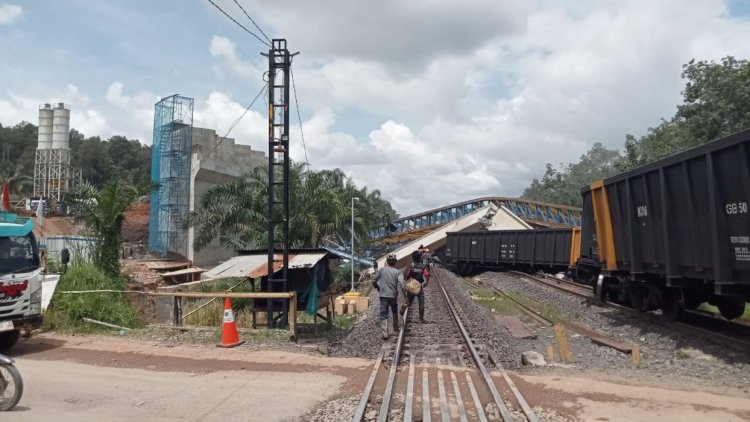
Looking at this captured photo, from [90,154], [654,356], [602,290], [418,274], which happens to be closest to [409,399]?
[654,356]

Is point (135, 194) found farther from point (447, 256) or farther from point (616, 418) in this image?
point (447, 256)

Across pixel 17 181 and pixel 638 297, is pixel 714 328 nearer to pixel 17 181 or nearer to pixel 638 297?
pixel 638 297

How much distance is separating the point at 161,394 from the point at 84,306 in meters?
7.08

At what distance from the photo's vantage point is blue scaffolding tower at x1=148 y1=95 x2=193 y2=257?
34688 mm

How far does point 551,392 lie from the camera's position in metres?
7.14

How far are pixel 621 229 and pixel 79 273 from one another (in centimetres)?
1335

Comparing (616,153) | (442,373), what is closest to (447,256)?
(442,373)

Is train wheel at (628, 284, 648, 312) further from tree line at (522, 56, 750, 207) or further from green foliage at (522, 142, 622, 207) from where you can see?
green foliage at (522, 142, 622, 207)

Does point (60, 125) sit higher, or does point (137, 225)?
point (60, 125)

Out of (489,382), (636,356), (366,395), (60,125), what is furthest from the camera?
(60,125)

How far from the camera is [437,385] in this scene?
7.55m

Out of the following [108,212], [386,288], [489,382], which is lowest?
[489,382]

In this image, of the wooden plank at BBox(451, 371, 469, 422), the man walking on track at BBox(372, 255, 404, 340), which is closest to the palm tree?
the man walking on track at BBox(372, 255, 404, 340)

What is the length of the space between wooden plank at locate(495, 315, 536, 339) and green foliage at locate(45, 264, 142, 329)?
852 cm
